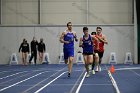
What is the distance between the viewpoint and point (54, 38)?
3406 centimetres

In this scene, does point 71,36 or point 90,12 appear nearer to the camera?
point 71,36

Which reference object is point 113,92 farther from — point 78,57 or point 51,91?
point 78,57

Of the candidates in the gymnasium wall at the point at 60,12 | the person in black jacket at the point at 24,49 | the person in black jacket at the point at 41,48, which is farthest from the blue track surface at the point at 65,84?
the gymnasium wall at the point at 60,12

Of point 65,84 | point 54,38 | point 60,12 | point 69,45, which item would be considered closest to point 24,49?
point 54,38

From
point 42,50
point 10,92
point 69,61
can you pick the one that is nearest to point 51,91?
point 10,92

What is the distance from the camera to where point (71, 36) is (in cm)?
1617

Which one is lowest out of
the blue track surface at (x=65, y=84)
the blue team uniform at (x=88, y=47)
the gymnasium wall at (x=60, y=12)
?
the blue track surface at (x=65, y=84)

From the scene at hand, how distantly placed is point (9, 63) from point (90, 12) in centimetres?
759

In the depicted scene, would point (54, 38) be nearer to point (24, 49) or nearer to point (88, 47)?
point (24, 49)

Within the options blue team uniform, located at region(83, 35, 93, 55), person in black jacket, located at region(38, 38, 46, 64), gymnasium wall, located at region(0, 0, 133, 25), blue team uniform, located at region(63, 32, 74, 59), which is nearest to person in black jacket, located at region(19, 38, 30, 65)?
person in black jacket, located at region(38, 38, 46, 64)

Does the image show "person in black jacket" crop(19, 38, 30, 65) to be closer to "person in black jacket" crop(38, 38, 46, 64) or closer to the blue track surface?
"person in black jacket" crop(38, 38, 46, 64)

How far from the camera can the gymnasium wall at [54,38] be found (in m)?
33.7

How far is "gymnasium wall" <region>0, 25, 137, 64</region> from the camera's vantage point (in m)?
33.7

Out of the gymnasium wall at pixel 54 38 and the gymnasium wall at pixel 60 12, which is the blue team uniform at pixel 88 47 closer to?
the gymnasium wall at pixel 54 38
